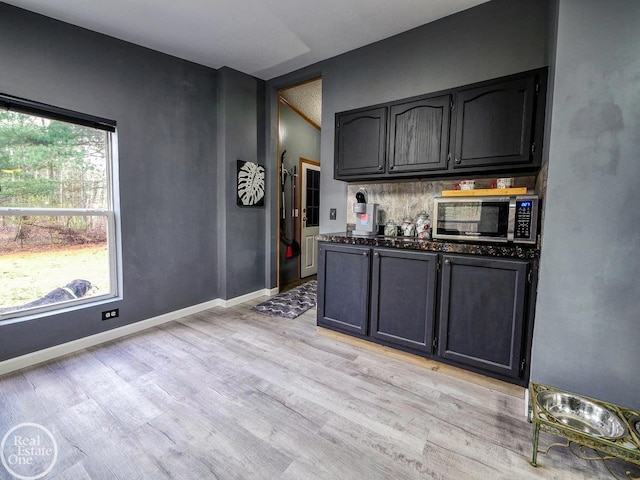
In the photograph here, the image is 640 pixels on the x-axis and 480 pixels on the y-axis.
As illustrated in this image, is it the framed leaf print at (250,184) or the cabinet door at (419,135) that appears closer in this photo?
the cabinet door at (419,135)

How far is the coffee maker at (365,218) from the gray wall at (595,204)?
4.40 feet

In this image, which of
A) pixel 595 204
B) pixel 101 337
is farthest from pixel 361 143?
pixel 101 337

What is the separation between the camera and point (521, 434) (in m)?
1.58

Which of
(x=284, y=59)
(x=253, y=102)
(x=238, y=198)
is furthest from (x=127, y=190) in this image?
(x=284, y=59)

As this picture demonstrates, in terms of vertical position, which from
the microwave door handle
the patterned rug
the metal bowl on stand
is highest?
the microwave door handle

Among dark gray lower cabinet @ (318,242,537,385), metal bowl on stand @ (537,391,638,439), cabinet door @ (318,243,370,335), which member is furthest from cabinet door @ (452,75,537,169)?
metal bowl on stand @ (537,391,638,439)

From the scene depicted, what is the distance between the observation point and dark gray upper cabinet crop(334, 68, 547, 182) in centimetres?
197

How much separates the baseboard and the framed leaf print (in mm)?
1237

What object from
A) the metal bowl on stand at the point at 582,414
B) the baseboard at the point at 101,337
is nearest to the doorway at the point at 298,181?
the baseboard at the point at 101,337

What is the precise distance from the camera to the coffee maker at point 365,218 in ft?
8.81

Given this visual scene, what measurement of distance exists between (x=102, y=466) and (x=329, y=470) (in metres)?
1.07

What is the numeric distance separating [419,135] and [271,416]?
2321 mm

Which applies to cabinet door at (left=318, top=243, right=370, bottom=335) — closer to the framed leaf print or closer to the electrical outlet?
the framed leaf print

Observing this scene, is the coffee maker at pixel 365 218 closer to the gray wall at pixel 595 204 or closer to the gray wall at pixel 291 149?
the gray wall at pixel 595 204
